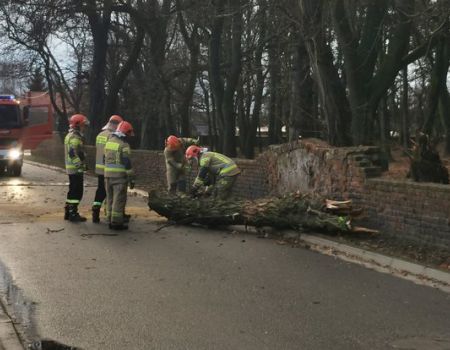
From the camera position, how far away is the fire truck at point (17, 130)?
23141 mm

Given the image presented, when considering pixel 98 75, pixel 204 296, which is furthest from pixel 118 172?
pixel 98 75

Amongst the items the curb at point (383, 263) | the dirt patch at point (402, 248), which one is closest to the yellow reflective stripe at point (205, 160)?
the curb at point (383, 263)

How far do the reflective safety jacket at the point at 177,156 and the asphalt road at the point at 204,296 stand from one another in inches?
164

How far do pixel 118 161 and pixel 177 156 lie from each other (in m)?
3.97

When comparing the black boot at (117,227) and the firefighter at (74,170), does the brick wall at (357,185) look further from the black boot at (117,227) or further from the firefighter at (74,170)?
the firefighter at (74,170)

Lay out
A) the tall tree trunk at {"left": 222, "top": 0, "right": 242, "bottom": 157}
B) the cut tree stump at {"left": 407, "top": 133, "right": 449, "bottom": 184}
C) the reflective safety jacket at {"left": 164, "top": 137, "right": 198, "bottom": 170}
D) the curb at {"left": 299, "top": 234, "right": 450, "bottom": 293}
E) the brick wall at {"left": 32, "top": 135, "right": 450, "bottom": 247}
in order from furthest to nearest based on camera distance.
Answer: the tall tree trunk at {"left": 222, "top": 0, "right": 242, "bottom": 157} < the reflective safety jacket at {"left": 164, "top": 137, "right": 198, "bottom": 170} < the cut tree stump at {"left": 407, "top": 133, "right": 449, "bottom": 184} < the brick wall at {"left": 32, "top": 135, "right": 450, "bottom": 247} < the curb at {"left": 299, "top": 234, "right": 450, "bottom": 293}

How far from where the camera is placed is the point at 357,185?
10477 millimetres

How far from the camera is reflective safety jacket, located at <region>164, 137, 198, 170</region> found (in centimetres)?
1450

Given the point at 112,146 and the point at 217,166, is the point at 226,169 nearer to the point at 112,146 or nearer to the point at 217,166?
the point at 217,166

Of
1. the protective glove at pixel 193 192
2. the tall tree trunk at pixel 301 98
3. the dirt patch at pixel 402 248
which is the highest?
the tall tree trunk at pixel 301 98

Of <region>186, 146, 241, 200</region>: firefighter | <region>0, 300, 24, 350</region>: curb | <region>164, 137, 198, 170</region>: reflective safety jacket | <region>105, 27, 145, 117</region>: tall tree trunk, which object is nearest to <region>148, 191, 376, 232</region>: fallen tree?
<region>186, 146, 241, 200</region>: firefighter

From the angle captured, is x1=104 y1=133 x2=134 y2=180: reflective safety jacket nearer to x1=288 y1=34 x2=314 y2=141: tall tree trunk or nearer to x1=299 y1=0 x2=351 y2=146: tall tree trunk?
x1=299 y1=0 x2=351 y2=146: tall tree trunk

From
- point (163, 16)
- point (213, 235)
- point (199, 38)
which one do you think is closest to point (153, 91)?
point (199, 38)

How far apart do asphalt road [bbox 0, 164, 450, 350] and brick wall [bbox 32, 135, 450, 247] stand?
138cm
